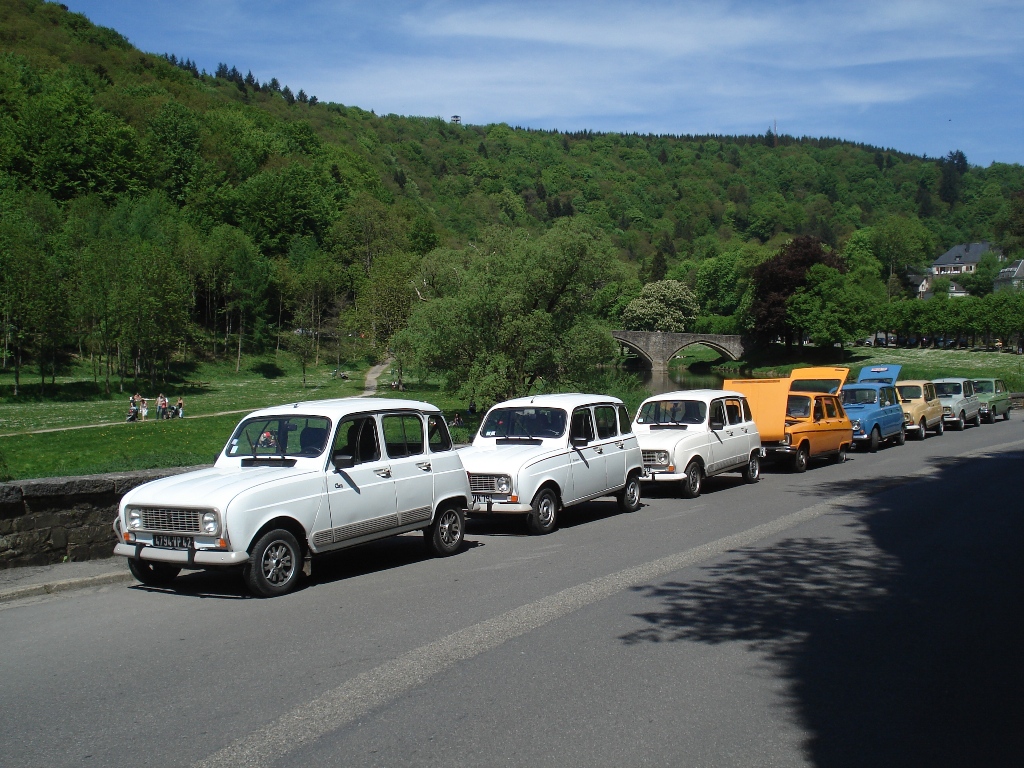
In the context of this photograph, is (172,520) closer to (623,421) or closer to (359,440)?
(359,440)

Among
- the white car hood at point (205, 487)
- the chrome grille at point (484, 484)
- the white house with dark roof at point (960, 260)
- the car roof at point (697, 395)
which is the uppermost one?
the white house with dark roof at point (960, 260)

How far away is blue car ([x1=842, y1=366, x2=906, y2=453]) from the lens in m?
25.4

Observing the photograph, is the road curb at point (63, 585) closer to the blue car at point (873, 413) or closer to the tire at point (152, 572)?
the tire at point (152, 572)

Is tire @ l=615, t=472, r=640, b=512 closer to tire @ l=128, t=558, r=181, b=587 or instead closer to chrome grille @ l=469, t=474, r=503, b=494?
chrome grille @ l=469, t=474, r=503, b=494

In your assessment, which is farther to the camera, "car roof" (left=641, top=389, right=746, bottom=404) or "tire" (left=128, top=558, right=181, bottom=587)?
"car roof" (left=641, top=389, right=746, bottom=404)

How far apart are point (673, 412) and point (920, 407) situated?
1550 centimetres

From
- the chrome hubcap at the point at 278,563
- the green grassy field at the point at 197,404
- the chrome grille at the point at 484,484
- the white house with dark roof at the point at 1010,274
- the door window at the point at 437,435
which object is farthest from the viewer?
the white house with dark roof at the point at 1010,274

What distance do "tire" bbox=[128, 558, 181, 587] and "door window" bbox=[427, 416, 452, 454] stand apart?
338cm

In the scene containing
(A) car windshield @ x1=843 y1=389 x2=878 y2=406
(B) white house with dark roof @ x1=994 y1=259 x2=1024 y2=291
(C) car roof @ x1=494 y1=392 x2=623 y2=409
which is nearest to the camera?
(C) car roof @ x1=494 y1=392 x2=623 y2=409

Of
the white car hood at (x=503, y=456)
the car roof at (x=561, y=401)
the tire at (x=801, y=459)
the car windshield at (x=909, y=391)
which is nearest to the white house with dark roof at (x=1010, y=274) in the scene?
the car windshield at (x=909, y=391)

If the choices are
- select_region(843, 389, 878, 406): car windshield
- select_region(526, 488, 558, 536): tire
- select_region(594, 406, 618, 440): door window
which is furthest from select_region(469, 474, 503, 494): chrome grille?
select_region(843, 389, 878, 406): car windshield

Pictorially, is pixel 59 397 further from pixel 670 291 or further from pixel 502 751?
pixel 670 291

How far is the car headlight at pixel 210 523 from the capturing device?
27.3ft

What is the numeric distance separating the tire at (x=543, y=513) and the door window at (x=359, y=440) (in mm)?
3273
